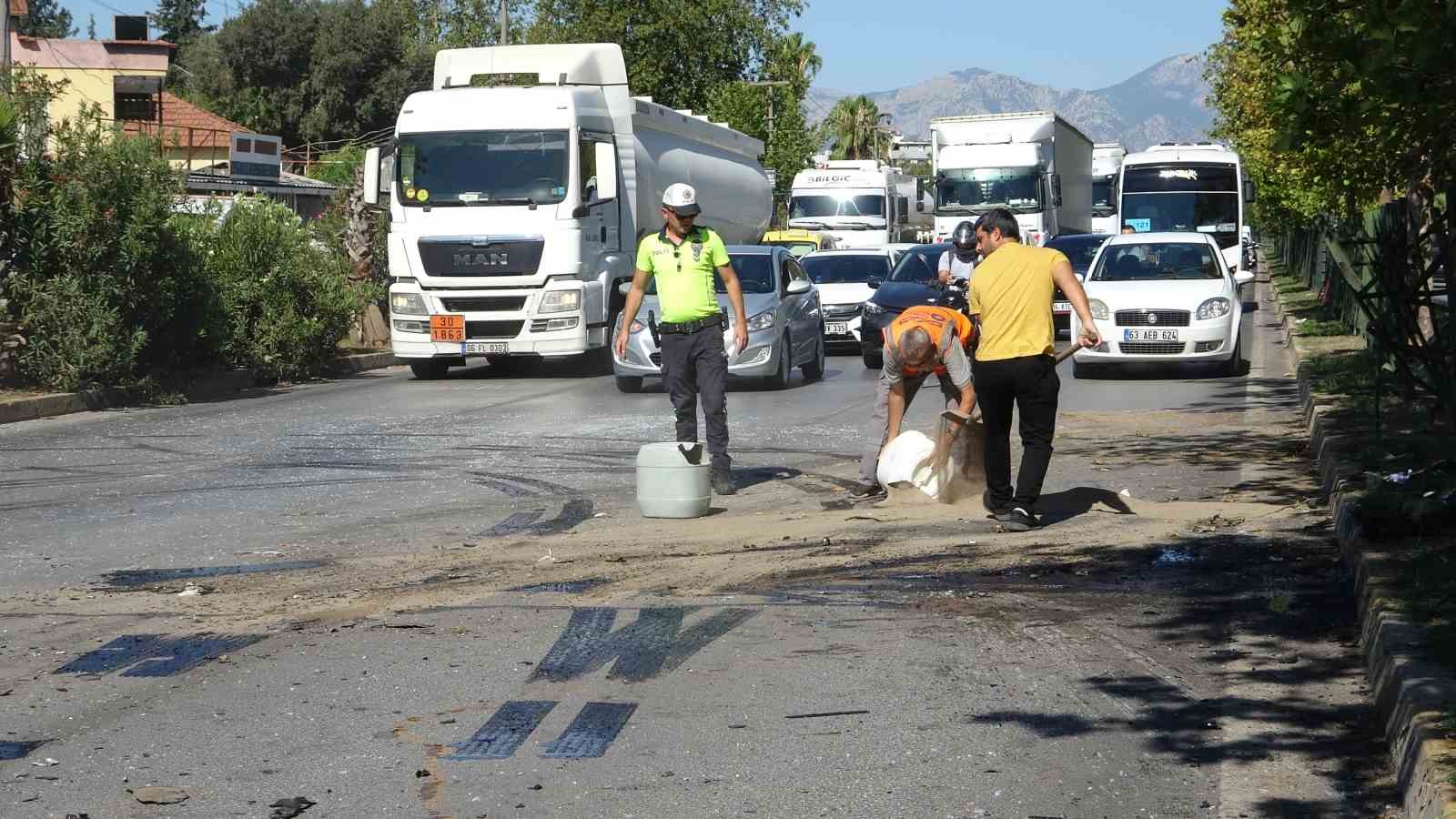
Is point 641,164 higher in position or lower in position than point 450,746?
higher

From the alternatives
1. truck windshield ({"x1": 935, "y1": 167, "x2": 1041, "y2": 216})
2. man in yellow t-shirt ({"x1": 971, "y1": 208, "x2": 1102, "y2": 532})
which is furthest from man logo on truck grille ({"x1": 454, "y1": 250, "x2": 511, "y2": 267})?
truck windshield ({"x1": 935, "y1": 167, "x2": 1041, "y2": 216})

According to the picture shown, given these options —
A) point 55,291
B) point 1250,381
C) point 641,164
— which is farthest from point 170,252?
point 1250,381

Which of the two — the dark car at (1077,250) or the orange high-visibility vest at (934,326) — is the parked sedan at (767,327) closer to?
the dark car at (1077,250)

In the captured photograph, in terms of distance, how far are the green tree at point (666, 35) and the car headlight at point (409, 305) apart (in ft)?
110

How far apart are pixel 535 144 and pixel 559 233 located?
119cm

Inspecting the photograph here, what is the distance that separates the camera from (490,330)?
22.2 m

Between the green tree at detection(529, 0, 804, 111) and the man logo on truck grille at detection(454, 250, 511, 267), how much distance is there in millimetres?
33947

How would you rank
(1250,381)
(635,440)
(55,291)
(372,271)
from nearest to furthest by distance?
(635,440) → (55,291) → (1250,381) → (372,271)

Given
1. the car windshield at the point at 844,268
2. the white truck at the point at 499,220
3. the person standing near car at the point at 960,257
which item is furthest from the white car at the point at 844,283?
the person standing near car at the point at 960,257

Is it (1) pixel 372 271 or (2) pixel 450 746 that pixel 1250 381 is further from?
(2) pixel 450 746

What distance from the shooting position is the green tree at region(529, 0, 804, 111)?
56.8 meters

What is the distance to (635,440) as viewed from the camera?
14.8m

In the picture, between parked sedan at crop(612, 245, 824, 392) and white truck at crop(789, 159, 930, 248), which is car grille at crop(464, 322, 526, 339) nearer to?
→ parked sedan at crop(612, 245, 824, 392)

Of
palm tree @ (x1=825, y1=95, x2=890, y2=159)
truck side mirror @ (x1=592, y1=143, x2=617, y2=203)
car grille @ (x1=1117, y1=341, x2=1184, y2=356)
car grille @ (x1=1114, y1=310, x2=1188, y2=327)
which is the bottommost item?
car grille @ (x1=1117, y1=341, x2=1184, y2=356)
